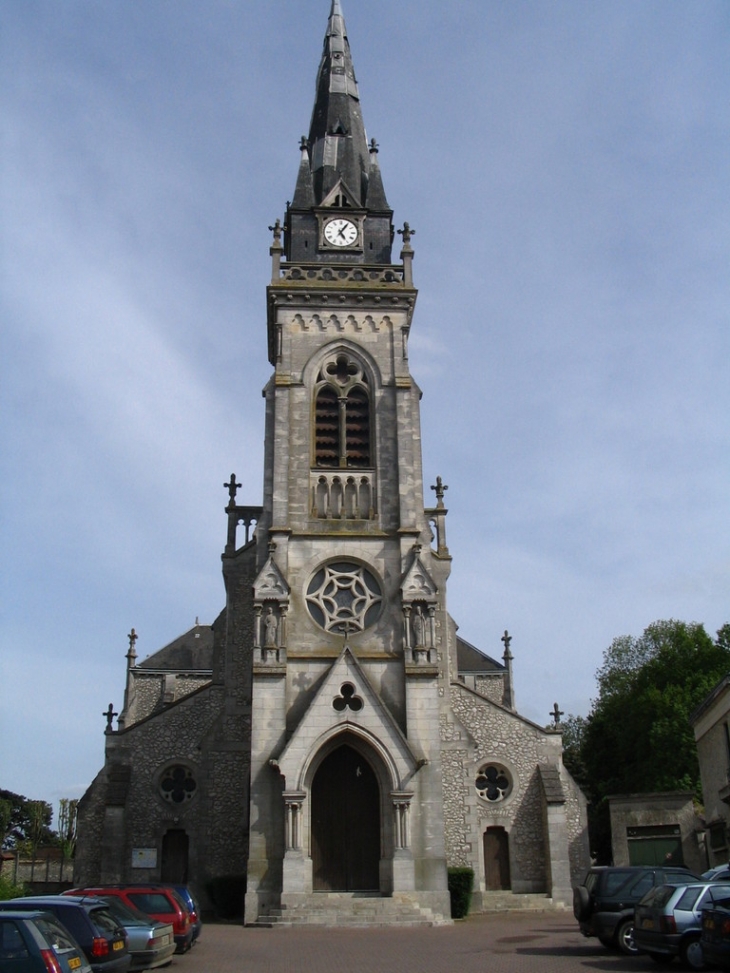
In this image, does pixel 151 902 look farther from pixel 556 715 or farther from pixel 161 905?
pixel 556 715

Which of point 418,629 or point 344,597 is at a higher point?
point 344,597

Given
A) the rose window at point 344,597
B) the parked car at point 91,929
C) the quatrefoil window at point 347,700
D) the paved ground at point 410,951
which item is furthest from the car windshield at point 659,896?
the rose window at point 344,597

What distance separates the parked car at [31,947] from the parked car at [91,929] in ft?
5.66

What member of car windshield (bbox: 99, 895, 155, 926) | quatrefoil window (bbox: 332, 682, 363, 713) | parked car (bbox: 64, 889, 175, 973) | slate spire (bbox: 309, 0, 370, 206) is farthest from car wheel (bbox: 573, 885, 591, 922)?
slate spire (bbox: 309, 0, 370, 206)

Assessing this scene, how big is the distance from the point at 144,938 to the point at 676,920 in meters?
7.96

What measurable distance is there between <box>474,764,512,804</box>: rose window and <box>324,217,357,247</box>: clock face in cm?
1890

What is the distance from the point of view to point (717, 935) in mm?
12406

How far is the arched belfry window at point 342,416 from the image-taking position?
100 feet

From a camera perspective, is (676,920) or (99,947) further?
(676,920)

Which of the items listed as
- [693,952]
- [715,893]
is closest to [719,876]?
[715,893]

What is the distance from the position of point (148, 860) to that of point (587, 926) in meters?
15.9

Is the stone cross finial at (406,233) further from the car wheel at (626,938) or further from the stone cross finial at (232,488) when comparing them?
the car wheel at (626,938)

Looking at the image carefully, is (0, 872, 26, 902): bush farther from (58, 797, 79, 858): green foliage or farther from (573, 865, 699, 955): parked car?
(58, 797, 79, 858): green foliage

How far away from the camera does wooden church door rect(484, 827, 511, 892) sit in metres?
29.4
